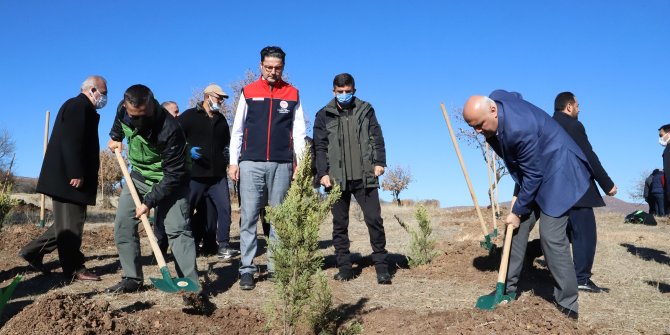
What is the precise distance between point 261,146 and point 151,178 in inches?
44.1

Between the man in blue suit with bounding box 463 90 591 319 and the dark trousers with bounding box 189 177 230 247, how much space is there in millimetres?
4267

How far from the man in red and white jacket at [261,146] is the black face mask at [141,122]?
1.09 metres

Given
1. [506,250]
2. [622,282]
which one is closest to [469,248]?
[622,282]

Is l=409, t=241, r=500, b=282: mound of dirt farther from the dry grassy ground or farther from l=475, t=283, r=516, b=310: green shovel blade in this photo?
l=475, t=283, r=516, b=310: green shovel blade

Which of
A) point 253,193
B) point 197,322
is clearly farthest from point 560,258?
point 253,193

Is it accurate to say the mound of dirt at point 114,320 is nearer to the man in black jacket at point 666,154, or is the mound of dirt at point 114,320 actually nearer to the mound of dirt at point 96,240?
the mound of dirt at point 96,240

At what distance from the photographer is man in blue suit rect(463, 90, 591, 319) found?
4270 mm

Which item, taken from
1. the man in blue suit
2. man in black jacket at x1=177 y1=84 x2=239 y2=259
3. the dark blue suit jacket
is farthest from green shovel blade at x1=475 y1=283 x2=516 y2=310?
man in black jacket at x1=177 y1=84 x2=239 y2=259

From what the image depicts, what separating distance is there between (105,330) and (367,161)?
10.4ft

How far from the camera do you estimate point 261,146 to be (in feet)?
19.2

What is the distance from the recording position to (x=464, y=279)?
670cm

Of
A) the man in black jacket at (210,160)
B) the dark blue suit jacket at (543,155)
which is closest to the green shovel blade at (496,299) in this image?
the dark blue suit jacket at (543,155)

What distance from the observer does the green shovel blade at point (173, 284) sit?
14.8 feet

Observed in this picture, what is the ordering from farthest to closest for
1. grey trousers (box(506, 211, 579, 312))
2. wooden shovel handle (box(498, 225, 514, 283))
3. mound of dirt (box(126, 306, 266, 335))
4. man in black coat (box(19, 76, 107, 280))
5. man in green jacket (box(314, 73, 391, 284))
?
man in green jacket (box(314, 73, 391, 284)), man in black coat (box(19, 76, 107, 280)), wooden shovel handle (box(498, 225, 514, 283)), grey trousers (box(506, 211, 579, 312)), mound of dirt (box(126, 306, 266, 335))
